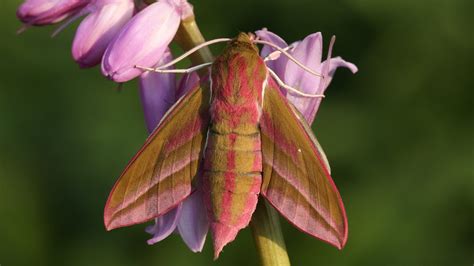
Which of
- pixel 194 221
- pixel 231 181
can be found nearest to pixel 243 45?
pixel 231 181

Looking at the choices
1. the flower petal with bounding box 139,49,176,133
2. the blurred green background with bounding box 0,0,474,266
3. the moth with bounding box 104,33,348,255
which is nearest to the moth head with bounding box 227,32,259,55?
the moth with bounding box 104,33,348,255

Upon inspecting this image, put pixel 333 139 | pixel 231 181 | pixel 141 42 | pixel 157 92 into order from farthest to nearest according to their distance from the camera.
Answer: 1. pixel 333 139
2. pixel 157 92
3. pixel 141 42
4. pixel 231 181

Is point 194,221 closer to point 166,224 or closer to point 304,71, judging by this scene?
point 166,224

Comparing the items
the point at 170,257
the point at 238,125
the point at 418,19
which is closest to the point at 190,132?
the point at 238,125

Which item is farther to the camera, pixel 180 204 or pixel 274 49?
pixel 274 49

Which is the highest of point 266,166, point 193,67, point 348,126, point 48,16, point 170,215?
point 48,16

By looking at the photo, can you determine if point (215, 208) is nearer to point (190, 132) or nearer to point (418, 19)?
point (190, 132)

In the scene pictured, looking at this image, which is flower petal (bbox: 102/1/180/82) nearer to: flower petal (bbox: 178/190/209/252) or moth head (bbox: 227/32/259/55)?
moth head (bbox: 227/32/259/55)
